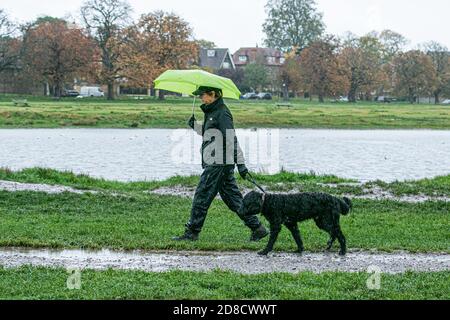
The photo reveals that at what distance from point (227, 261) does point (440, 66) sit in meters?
121

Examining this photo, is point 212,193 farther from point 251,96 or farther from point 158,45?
point 251,96

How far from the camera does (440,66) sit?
4993 inches

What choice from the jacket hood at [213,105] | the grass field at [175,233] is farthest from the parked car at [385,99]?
the jacket hood at [213,105]

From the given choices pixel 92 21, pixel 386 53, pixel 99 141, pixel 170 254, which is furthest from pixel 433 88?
pixel 170 254

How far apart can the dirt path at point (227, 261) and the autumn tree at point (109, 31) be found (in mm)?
79184

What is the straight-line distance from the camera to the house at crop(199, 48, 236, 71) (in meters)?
146

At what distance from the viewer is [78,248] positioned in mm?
12438

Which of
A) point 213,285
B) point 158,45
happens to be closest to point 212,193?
point 213,285

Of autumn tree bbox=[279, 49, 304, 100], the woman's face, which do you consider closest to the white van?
autumn tree bbox=[279, 49, 304, 100]

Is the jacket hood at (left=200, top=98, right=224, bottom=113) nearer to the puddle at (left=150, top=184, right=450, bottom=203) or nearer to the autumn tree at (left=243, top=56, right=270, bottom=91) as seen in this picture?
the puddle at (left=150, top=184, right=450, bottom=203)

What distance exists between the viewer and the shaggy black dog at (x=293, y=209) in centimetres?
1198

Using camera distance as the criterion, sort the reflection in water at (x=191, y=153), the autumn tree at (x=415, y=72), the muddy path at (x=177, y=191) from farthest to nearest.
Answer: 1. the autumn tree at (x=415, y=72)
2. the reflection in water at (x=191, y=153)
3. the muddy path at (x=177, y=191)

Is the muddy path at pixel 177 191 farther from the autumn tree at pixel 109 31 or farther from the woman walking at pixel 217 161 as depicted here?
the autumn tree at pixel 109 31
